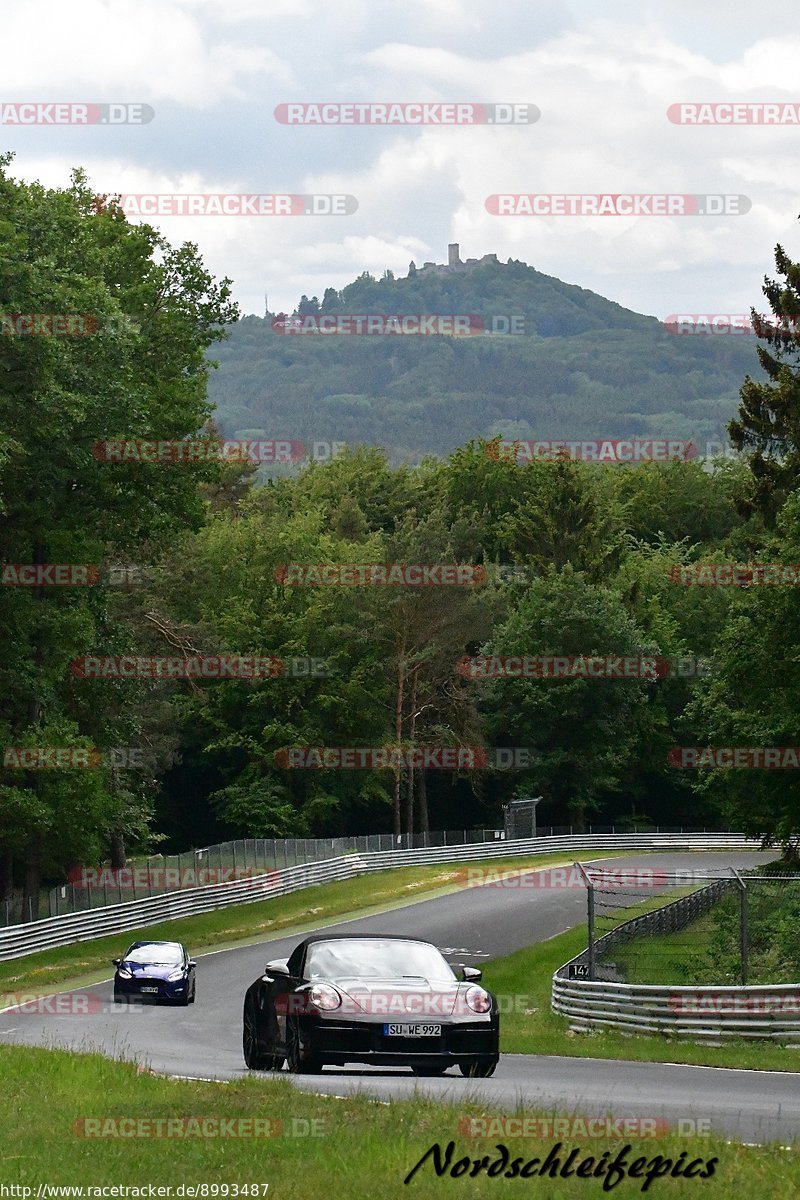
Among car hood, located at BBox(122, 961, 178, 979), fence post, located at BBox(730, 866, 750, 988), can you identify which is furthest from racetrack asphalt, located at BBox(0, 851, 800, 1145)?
fence post, located at BBox(730, 866, 750, 988)

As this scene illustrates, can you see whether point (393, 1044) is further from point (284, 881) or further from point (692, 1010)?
point (284, 881)

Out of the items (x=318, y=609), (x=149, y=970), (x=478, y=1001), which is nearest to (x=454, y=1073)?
(x=478, y=1001)

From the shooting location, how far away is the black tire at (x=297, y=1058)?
14.5 meters

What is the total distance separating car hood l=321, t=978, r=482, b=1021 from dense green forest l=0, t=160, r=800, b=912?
21628 mm

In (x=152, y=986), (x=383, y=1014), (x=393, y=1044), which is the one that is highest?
(x=383, y=1014)

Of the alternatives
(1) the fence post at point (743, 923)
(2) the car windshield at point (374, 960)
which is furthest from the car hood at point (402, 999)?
(1) the fence post at point (743, 923)

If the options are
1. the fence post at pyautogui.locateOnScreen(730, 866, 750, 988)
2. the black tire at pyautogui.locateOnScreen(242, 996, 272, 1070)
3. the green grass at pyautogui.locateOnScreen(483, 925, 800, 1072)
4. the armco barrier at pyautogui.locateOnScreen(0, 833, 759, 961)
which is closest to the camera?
the black tire at pyautogui.locateOnScreen(242, 996, 272, 1070)

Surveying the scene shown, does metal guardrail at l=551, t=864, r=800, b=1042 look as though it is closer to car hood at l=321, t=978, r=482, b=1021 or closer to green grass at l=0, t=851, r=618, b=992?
car hood at l=321, t=978, r=482, b=1021

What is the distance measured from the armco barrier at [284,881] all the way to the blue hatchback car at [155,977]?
379 inches

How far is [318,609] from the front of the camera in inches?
3396

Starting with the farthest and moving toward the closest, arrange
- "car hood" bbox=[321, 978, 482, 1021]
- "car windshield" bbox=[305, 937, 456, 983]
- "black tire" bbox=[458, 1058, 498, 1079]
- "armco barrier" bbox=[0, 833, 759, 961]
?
"armco barrier" bbox=[0, 833, 759, 961] → "car windshield" bbox=[305, 937, 456, 983] → "black tire" bbox=[458, 1058, 498, 1079] → "car hood" bbox=[321, 978, 482, 1021]

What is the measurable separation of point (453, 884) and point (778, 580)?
28.4 m

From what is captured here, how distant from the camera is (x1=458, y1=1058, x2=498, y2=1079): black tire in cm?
1453

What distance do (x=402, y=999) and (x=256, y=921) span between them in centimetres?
3669
